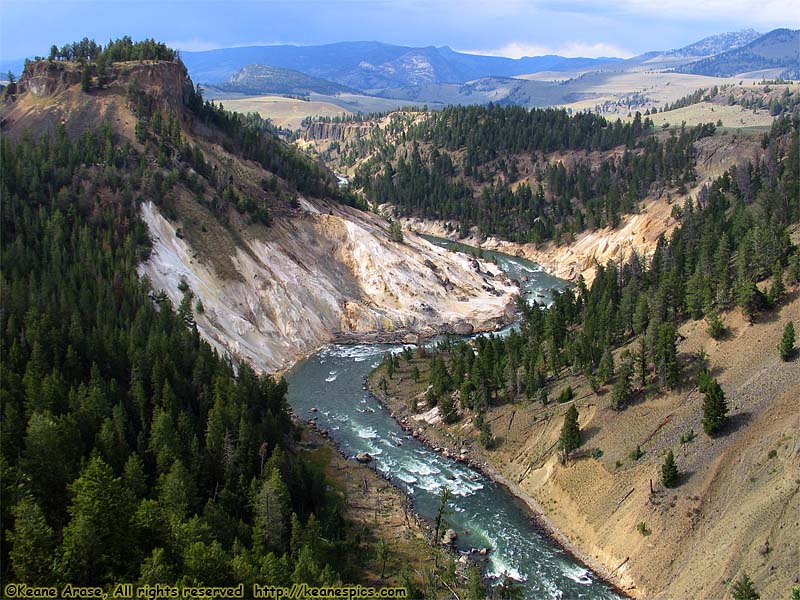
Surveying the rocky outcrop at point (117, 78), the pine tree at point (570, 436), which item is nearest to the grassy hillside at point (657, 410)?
the pine tree at point (570, 436)

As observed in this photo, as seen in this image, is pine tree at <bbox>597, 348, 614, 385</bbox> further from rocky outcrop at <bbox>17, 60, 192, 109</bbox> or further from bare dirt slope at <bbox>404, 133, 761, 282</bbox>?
rocky outcrop at <bbox>17, 60, 192, 109</bbox>

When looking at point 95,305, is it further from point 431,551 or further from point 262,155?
point 262,155

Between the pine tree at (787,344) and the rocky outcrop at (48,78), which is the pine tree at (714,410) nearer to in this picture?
the pine tree at (787,344)

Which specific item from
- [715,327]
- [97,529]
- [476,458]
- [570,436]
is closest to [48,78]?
[476,458]

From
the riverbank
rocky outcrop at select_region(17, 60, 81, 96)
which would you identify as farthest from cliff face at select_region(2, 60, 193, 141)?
the riverbank

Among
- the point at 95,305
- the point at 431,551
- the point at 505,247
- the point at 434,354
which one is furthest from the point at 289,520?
the point at 505,247
